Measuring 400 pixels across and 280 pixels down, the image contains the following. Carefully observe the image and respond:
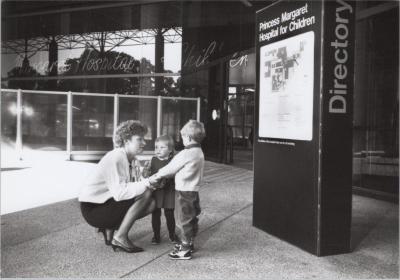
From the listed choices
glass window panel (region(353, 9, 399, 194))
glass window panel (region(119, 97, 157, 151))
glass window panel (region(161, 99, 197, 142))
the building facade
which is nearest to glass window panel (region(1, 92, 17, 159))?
the building facade

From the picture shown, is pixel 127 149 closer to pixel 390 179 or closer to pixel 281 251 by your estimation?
pixel 281 251

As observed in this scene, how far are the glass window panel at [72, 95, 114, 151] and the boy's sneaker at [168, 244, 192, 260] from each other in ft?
30.4

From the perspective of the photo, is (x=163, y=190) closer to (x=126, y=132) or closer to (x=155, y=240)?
(x=155, y=240)

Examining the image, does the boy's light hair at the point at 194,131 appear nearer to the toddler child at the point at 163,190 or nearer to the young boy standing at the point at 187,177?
the young boy standing at the point at 187,177

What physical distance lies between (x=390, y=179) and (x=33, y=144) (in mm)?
9525

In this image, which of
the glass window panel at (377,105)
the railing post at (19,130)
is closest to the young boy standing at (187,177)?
the glass window panel at (377,105)

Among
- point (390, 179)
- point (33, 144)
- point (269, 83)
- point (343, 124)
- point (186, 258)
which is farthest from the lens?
point (33, 144)

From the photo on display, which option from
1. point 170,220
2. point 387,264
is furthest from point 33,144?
point 387,264

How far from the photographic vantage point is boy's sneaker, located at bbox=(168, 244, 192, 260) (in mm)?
3584

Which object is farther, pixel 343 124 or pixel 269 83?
pixel 269 83

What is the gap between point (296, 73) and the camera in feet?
13.2

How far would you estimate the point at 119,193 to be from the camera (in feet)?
11.7

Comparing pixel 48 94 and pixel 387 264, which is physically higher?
pixel 48 94

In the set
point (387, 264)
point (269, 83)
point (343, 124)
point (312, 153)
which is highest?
point (269, 83)
